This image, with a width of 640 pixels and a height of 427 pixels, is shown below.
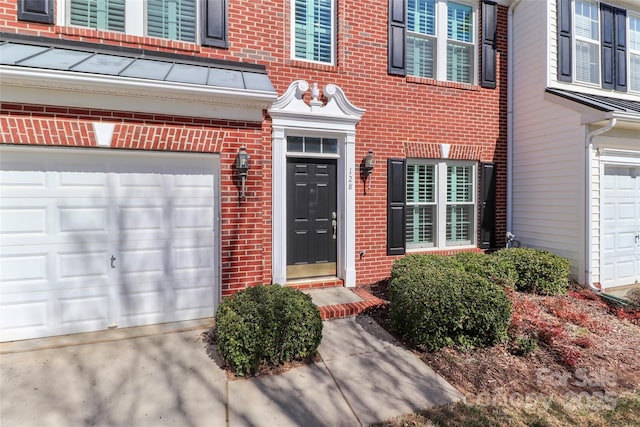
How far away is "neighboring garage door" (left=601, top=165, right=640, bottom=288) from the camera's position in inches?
258

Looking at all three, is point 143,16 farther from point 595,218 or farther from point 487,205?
point 595,218

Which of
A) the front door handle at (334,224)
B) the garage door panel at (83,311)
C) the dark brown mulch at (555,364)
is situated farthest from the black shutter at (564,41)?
the garage door panel at (83,311)

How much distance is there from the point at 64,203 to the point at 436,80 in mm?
6750

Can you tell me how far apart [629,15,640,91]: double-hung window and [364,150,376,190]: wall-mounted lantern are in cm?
682

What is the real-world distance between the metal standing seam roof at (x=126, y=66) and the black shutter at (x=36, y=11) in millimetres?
458

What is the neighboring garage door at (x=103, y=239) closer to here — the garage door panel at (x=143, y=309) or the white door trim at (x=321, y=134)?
the garage door panel at (x=143, y=309)

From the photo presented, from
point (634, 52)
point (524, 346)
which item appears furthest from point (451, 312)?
point (634, 52)

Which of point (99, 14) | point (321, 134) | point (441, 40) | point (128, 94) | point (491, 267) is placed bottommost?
point (491, 267)

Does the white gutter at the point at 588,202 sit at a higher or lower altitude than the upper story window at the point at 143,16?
lower

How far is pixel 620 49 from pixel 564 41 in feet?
5.96

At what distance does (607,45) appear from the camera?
725 centimetres

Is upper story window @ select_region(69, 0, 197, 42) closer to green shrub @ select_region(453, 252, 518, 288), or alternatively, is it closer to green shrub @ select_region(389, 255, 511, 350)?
green shrub @ select_region(389, 255, 511, 350)

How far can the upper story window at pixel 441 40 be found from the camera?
6559mm

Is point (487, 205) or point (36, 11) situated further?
point (487, 205)
